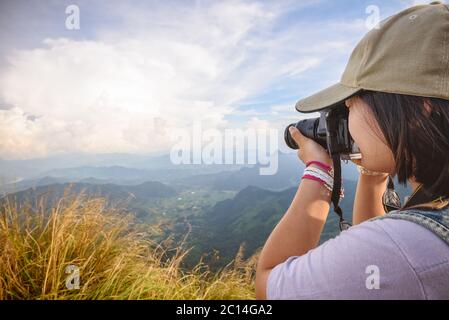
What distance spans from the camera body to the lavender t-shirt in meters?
0.39

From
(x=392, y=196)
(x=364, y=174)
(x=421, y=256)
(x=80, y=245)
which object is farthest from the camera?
(x=80, y=245)

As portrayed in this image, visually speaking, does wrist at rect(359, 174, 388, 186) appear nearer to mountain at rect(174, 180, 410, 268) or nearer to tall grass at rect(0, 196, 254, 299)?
tall grass at rect(0, 196, 254, 299)

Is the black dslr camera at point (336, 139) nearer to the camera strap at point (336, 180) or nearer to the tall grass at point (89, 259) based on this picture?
the camera strap at point (336, 180)

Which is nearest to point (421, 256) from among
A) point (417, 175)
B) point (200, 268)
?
point (417, 175)

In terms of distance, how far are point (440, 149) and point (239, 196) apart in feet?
411

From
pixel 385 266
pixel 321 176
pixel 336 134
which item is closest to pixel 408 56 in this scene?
pixel 336 134

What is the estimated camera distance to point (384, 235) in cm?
74

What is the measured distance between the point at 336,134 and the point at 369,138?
19 centimetres

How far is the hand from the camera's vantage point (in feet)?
3.81

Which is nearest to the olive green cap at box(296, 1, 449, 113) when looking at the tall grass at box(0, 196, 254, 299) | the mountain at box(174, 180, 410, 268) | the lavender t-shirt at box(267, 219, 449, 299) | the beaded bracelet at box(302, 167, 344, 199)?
the beaded bracelet at box(302, 167, 344, 199)

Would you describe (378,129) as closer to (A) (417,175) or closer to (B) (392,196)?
(A) (417,175)

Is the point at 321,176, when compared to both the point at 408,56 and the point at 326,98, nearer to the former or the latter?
the point at 326,98

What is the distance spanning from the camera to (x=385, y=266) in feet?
2.37
